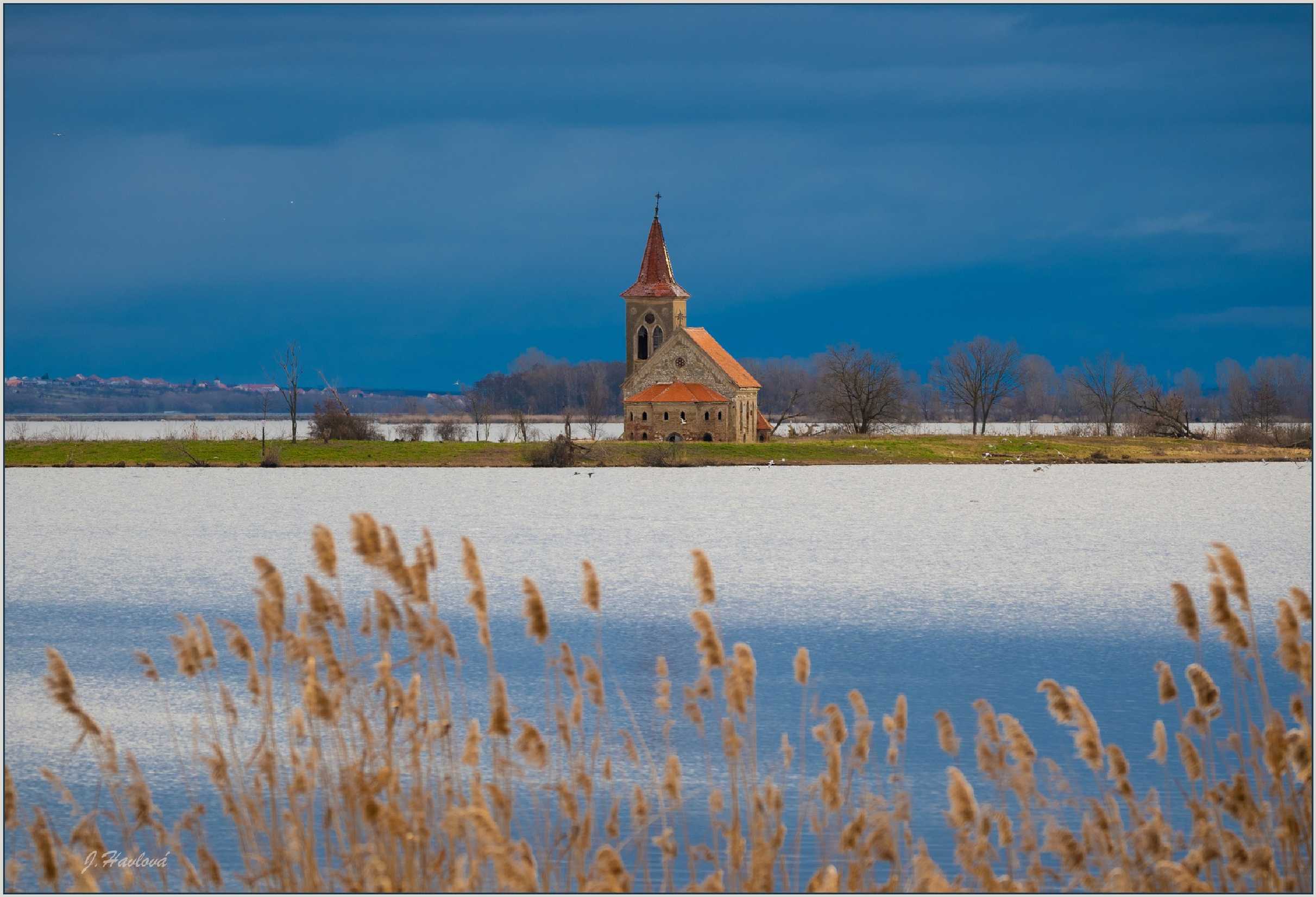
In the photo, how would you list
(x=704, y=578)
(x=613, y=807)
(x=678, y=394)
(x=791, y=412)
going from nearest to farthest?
(x=704, y=578) → (x=613, y=807) → (x=678, y=394) → (x=791, y=412)

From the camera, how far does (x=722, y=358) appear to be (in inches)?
2886

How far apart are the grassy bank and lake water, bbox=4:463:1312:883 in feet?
55.0

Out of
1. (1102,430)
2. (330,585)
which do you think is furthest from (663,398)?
(330,585)

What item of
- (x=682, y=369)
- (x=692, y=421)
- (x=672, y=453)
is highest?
(x=682, y=369)

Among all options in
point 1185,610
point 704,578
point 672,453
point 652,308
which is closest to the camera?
point 1185,610

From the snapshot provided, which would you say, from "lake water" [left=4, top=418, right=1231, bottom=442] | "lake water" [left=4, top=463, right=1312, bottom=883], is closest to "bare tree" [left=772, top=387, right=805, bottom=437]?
"lake water" [left=4, top=418, right=1231, bottom=442]

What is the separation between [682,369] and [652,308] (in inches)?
270

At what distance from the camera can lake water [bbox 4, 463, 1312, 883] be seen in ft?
35.8

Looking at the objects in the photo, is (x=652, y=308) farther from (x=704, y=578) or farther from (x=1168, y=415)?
(x=704, y=578)

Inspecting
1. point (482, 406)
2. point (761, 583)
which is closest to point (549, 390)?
point (482, 406)

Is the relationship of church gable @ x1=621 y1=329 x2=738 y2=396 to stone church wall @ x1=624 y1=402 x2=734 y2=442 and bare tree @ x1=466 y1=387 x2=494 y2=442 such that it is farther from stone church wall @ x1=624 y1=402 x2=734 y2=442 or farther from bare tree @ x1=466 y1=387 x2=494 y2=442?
bare tree @ x1=466 y1=387 x2=494 y2=442

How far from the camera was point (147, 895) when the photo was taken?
582 cm

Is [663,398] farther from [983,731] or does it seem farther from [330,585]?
[983,731]

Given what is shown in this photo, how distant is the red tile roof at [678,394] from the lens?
69.7 meters
